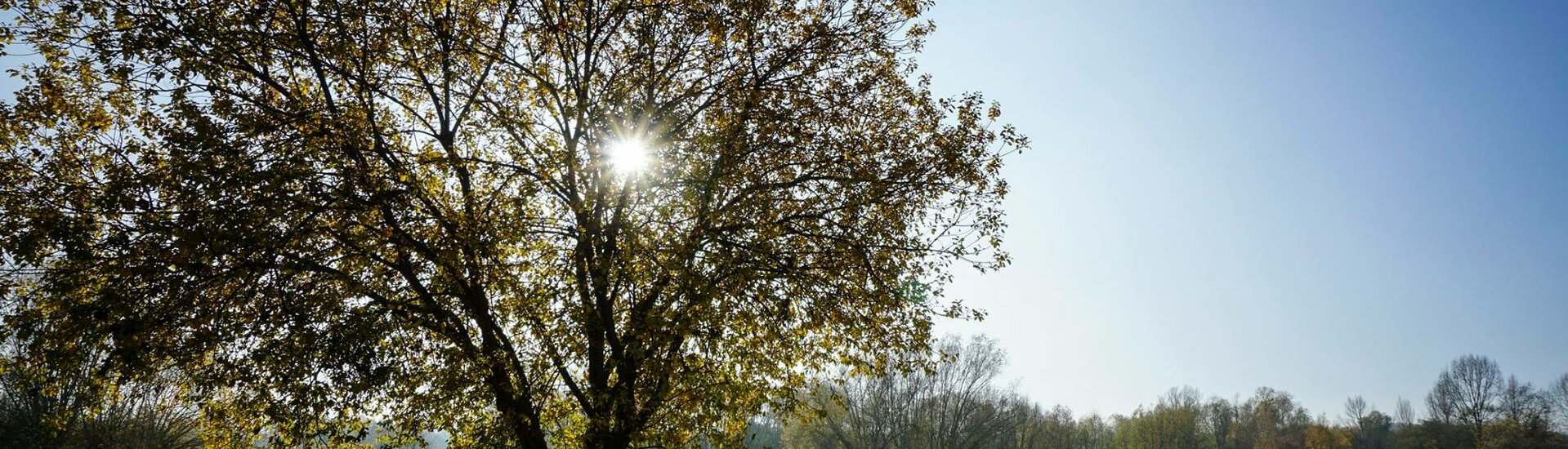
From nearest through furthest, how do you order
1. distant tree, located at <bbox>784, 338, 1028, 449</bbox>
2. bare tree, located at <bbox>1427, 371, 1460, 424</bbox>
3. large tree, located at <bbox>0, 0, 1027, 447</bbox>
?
large tree, located at <bbox>0, 0, 1027, 447</bbox> → distant tree, located at <bbox>784, 338, 1028, 449</bbox> → bare tree, located at <bbox>1427, 371, 1460, 424</bbox>

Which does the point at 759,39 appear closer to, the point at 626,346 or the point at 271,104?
the point at 626,346

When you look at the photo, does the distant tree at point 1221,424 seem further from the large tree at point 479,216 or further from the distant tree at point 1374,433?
the large tree at point 479,216

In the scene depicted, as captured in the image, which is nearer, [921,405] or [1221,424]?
[921,405]

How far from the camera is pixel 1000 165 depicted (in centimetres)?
1216

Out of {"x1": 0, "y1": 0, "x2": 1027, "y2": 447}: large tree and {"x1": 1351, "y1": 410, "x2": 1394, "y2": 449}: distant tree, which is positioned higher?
{"x1": 1351, "y1": 410, "x2": 1394, "y2": 449}: distant tree

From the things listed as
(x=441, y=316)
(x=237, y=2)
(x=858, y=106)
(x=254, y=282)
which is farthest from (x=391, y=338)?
(x=858, y=106)

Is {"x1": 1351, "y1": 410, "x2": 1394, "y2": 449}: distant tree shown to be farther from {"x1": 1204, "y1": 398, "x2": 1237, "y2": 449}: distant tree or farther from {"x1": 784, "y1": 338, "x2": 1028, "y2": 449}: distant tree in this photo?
{"x1": 784, "y1": 338, "x2": 1028, "y2": 449}: distant tree

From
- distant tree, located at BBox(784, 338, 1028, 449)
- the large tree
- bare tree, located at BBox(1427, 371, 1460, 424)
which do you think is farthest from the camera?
bare tree, located at BBox(1427, 371, 1460, 424)

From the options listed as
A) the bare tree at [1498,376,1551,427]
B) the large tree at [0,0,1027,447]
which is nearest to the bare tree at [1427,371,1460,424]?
the bare tree at [1498,376,1551,427]

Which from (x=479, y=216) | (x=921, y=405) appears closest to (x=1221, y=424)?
(x=921, y=405)

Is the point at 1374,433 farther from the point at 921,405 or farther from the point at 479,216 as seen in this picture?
the point at 479,216

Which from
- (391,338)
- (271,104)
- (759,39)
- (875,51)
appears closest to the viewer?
(271,104)

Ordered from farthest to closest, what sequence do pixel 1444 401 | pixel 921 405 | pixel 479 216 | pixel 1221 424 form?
pixel 1221 424, pixel 1444 401, pixel 921 405, pixel 479 216

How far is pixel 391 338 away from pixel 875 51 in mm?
8480
